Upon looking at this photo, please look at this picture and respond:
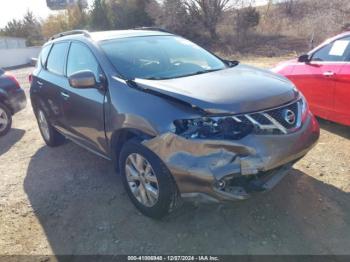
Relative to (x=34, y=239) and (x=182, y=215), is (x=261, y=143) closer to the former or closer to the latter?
(x=182, y=215)

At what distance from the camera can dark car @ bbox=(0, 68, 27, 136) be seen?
662 centimetres

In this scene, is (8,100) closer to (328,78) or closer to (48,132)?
(48,132)

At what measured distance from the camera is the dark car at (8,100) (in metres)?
6.62

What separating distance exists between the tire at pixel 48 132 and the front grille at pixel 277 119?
3.52 metres

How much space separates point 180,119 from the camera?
2.79 metres

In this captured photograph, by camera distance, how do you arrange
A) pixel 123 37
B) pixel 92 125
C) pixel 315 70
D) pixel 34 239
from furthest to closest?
pixel 315 70, pixel 123 37, pixel 92 125, pixel 34 239

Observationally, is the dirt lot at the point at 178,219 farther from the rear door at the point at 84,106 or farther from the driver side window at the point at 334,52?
the driver side window at the point at 334,52

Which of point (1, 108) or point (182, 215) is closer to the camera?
point (182, 215)

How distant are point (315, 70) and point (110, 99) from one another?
3.34 m

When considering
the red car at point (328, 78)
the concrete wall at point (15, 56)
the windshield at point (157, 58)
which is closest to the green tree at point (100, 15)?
the concrete wall at point (15, 56)

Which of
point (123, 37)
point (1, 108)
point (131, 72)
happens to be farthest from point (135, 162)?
point (1, 108)

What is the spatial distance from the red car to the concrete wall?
26.9 metres

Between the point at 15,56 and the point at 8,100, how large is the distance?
24423mm

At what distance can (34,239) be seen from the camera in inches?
128
